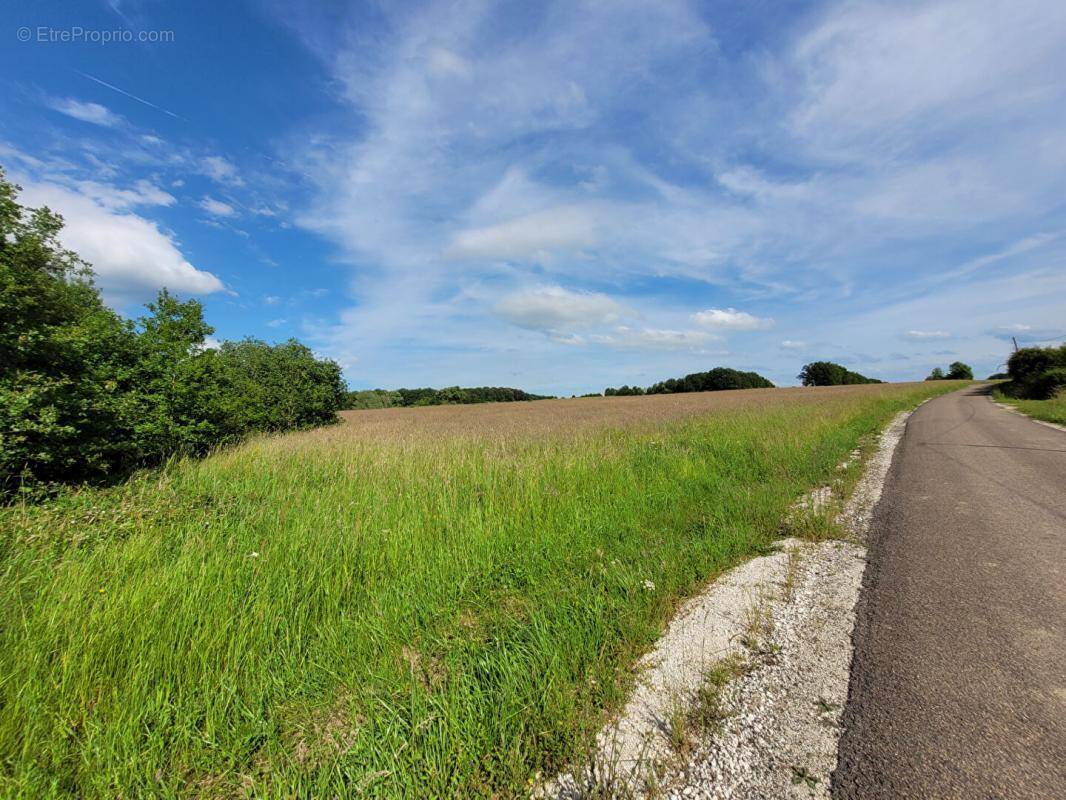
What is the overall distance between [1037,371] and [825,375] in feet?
194

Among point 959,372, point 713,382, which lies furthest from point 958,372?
point 713,382

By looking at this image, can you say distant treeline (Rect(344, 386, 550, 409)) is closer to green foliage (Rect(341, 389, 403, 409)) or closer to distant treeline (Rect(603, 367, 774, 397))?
green foliage (Rect(341, 389, 403, 409))

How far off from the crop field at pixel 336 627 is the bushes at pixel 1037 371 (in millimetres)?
36138

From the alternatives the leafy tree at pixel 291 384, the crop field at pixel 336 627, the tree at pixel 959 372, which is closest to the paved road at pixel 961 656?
the crop field at pixel 336 627

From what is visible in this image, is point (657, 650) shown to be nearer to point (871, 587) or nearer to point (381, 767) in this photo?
point (381, 767)

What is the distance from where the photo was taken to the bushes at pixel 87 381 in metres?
6.34

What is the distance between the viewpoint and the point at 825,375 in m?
85.6

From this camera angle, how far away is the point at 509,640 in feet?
9.42

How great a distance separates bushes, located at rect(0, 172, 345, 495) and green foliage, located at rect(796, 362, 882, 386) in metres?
101

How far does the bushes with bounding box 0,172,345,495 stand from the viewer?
6.34 m

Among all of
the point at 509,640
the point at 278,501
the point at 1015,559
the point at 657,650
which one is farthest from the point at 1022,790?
the point at 278,501

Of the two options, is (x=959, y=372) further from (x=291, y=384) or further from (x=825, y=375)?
(x=291, y=384)

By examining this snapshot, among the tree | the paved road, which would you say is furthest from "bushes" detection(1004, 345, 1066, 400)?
the tree

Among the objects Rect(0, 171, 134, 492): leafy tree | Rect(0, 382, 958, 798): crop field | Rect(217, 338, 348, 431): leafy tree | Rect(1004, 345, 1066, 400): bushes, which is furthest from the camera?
Rect(1004, 345, 1066, 400): bushes
